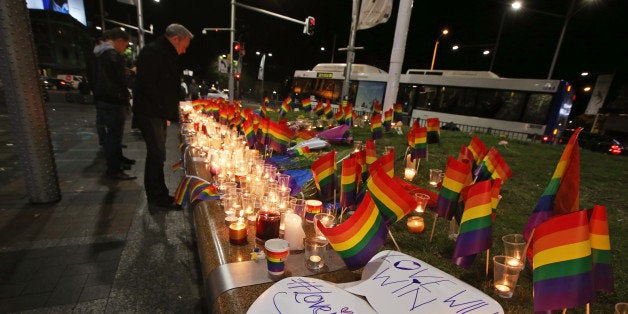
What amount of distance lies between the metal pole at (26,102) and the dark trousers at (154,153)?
136cm

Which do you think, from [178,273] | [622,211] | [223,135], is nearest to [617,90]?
[622,211]

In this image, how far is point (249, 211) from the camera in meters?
2.77

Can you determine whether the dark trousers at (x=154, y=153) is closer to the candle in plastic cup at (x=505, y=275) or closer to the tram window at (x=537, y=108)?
the candle in plastic cup at (x=505, y=275)

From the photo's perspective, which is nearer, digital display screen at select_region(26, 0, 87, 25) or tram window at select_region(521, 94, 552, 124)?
tram window at select_region(521, 94, 552, 124)

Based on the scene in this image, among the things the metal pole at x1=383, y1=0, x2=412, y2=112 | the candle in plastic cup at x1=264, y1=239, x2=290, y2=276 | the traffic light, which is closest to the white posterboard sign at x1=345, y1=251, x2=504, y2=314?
the candle in plastic cup at x1=264, y1=239, x2=290, y2=276

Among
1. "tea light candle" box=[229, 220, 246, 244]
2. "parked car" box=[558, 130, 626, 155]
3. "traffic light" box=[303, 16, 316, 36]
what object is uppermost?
"traffic light" box=[303, 16, 316, 36]

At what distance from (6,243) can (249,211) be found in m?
2.91

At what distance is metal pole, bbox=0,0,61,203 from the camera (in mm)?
3818

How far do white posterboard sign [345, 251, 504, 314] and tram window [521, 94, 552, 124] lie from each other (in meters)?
14.2

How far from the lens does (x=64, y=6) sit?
3966 cm

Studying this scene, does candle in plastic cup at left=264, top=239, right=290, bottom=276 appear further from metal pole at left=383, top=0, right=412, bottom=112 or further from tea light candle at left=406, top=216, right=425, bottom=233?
metal pole at left=383, top=0, right=412, bottom=112

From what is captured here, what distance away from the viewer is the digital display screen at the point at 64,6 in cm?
3631

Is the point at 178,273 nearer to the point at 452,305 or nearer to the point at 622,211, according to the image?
→ the point at 452,305

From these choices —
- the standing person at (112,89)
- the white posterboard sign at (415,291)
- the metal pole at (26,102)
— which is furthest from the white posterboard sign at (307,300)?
the standing person at (112,89)
